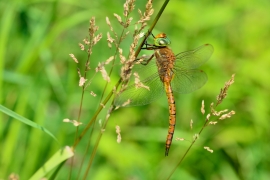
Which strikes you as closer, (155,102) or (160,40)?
(160,40)

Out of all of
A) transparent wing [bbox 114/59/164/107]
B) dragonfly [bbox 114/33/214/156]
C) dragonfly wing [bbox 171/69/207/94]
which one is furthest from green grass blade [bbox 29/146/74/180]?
dragonfly wing [bbox 171/69/207/94]

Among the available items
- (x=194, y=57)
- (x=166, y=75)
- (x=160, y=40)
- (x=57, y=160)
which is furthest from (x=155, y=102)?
(x=57, y=160)

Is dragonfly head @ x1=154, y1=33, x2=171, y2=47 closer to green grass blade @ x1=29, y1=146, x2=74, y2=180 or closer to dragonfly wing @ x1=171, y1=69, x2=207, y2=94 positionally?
dragonfly wing @ x1=171, y1=69, x2=207, y2=94

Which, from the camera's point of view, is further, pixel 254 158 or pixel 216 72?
pixel 216 72

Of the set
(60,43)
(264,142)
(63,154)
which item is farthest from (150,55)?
(60,43)

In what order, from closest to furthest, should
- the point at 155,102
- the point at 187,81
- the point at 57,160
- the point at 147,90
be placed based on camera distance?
1. the point at 57,160
2. the point at 147,90
3. the point at 187,81
4. the point at 155,102

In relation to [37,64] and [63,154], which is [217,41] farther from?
[63,154]

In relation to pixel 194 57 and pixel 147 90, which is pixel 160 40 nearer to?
pixel 147 90
